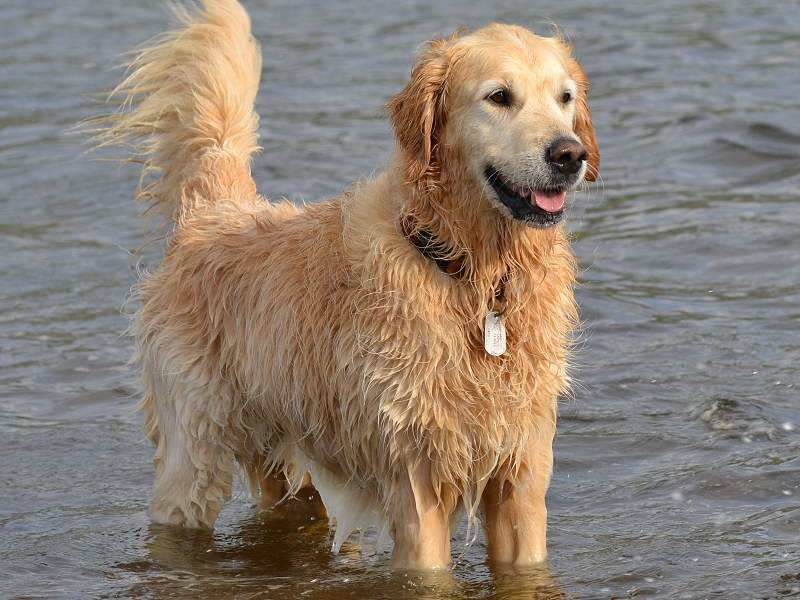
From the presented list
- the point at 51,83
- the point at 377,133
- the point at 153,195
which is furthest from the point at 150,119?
the point at 51,83

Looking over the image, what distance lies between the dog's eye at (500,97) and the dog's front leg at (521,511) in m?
1.31

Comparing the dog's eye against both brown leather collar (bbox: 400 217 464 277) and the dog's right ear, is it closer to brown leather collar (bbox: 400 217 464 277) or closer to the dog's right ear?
the dog's right ear

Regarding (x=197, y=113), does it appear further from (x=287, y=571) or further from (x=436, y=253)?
(x=287, y=571)

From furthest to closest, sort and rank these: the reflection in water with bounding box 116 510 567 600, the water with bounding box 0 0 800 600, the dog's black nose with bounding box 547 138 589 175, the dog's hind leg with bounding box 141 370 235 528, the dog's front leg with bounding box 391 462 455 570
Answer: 1. the dog's hind leg with bounding box 141 370 235 528
2. the water with bounding box 0 0 800 600
3. the reflection in water with bounding box 116 510 567 600
4. the dog's front leg with bounding box 391 462 455 570
5. the dog's black nose with bounding box 547 138 589 175

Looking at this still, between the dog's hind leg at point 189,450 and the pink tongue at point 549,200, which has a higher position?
the pink tongue at point 549,200

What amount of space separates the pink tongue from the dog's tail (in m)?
2.06

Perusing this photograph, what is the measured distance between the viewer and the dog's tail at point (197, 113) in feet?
22.2

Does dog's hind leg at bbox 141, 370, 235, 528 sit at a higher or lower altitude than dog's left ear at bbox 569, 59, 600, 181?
lower

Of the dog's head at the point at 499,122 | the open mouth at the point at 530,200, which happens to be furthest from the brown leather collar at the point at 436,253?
the open mouth at the point at 530,200

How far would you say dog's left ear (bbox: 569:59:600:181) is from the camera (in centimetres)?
545

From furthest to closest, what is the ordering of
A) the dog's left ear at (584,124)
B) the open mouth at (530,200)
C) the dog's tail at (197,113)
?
the dog's tail at (197,113) < the dog's left ear at (584,124) < the open mouth at (530,200)

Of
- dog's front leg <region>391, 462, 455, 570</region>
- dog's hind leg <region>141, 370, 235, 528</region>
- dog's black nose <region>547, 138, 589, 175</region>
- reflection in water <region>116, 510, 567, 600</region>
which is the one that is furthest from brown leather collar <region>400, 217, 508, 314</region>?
dog's hind leg <region>141, 370, 235, 528</region>

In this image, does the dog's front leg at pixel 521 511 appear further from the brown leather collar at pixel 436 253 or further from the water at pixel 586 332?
the brown leather collar at pixel 436 253

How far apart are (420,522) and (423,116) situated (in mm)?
1556
